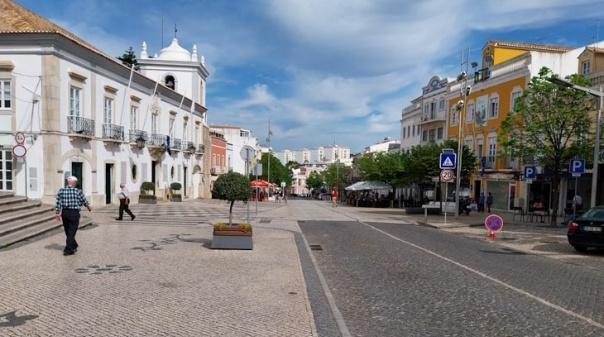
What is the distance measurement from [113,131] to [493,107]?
28.6 meters

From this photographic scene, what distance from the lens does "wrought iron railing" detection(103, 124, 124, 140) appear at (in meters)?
24.1

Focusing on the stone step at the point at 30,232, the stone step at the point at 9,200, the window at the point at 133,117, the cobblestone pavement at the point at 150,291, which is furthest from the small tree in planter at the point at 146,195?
the cobblestone pavement at the point at 150,291

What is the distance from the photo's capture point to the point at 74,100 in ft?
70.5

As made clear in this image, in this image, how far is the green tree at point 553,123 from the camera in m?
18.5

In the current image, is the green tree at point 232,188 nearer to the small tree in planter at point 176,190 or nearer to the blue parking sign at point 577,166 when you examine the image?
the blue parking sign at point 577,166

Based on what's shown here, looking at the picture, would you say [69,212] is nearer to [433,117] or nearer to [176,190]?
[176,190]

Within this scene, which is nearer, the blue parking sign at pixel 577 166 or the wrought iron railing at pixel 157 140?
the blue parking sign at pixel 577 166

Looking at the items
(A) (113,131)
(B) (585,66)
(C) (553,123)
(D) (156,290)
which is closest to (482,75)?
(B) (585,66)

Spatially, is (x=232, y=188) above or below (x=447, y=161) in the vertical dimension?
below

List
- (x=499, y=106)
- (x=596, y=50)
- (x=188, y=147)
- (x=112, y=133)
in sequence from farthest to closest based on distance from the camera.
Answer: (x=188, y=147)
(x=499, y=106)
(x=596, y=50)
(x=112, y=133)

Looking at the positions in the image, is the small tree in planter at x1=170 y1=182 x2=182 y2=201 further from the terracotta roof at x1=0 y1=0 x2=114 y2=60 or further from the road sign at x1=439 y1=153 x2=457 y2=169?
the road sign at x1=439 y1=153 x2=457 y2=169

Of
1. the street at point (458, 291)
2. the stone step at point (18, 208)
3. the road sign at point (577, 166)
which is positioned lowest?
the street at point (458, 291)

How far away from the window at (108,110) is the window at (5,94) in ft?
16.4

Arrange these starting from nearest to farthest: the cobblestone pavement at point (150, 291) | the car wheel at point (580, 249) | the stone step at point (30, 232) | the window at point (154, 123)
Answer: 1. the cobblestone pavement at point (150, 291)
2. the stone step at point (30, 232)
3. the car wheel at point (580, 249)
4. the window at point (154, 123)
